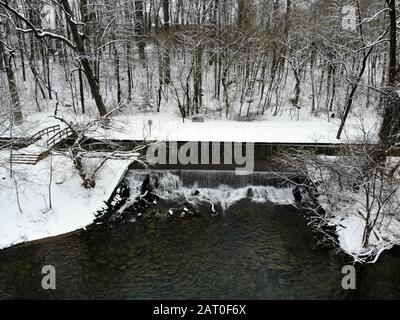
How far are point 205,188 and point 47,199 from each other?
7332 mm

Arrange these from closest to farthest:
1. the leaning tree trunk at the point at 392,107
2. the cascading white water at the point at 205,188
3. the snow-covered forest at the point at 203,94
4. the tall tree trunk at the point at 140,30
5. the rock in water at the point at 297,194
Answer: the leaning tree trunk at the point at 392,107 < the snow-covered forest at the point at 203,94 < the rock in water at the point at 297,194 < the cascading white water at the point at 205,188 < the tall tree trunk at the point at 140,30

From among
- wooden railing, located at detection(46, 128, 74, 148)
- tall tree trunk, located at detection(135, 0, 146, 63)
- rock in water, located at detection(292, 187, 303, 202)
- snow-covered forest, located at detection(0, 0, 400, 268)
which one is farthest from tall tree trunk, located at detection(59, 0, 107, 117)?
rock in water, located at detection(292, 187, 303, 202)

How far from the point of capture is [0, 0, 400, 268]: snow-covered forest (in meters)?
15.4

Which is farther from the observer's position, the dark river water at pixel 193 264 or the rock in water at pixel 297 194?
the rock in water at pixel 297 194

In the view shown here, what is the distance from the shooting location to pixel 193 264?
13.0m

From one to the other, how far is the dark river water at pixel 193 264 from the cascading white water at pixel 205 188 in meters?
1.94

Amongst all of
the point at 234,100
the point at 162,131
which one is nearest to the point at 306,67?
the point at 234,100

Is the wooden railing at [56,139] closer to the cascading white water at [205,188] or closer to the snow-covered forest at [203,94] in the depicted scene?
the snow-covered forest at [203,94]

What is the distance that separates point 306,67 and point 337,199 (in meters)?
18.3

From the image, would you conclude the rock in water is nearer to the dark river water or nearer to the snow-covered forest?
the snow-covered forest

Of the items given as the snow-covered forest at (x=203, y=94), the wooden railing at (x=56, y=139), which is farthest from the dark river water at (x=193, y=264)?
the wooden railing at (x=56, y=139)

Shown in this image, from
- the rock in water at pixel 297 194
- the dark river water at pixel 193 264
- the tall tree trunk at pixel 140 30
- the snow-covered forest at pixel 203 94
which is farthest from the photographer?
the tall tree trunk at pixel 140 30

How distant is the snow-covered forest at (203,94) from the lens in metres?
15.4
